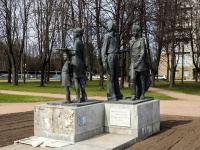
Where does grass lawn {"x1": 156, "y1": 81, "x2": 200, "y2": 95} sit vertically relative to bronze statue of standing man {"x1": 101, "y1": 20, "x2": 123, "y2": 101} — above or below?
below

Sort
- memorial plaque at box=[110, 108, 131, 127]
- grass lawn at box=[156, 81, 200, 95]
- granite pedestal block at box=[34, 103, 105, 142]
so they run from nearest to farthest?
granite pedestal block at box=[34, 103, 105, 142] < memorial plaque at box=[110, 108, 131, 127] < grass lawn at box=[156, 81, 200, 95]

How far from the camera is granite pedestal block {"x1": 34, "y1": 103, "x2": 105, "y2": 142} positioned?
25.6 ft

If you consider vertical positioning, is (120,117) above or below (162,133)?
above

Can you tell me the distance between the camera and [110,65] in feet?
31.9

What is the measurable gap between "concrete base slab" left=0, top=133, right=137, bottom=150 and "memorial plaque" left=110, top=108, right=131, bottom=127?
0.39 m

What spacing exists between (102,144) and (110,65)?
280 cm

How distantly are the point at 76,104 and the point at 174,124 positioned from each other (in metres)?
4.72

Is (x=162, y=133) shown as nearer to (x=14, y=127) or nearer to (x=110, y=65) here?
(x=110, y=65)

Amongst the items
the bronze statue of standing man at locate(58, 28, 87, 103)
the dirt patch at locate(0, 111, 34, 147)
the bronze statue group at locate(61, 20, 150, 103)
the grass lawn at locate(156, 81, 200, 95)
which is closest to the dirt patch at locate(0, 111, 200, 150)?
the dirt patch at locate(0, 111, 34, 147)

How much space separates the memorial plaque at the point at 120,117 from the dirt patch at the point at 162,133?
667 mm

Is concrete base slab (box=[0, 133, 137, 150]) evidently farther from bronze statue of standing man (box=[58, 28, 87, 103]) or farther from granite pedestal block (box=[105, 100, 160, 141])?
bronze statue of standing man (box=[58, 28, 87, 103])

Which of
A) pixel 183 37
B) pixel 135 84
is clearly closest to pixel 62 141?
pixel 135 84

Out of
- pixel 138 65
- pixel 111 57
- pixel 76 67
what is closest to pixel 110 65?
pixel 111 57

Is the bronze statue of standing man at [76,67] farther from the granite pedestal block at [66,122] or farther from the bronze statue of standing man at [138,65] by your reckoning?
the bronze statue of standing man at [138,65]
